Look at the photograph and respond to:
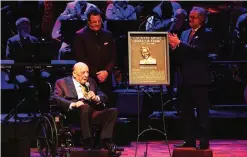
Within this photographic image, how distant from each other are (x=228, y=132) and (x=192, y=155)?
246cm

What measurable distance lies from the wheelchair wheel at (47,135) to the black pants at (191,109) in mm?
1681

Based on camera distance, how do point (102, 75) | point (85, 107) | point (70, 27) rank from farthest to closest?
point (70, 27) < point (102, 75) < point (85, 107)

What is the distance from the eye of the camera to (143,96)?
8.75 metres

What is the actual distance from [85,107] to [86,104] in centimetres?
7

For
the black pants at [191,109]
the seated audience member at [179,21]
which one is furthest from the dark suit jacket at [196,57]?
the seated audience member at [179,21]

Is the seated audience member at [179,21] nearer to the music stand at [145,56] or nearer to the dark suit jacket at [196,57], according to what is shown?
the dark suit jacket at [196,57]

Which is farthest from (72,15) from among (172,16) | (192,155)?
(192,155)

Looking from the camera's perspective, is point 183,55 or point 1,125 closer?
point 183,55

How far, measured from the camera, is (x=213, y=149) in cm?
787

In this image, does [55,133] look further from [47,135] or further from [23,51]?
[23,51]

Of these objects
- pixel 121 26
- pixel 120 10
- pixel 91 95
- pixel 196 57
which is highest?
pixel 120 10

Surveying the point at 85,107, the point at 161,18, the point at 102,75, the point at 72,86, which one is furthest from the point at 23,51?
the point at 161,18

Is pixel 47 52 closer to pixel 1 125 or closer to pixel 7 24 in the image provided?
pixel 1 125

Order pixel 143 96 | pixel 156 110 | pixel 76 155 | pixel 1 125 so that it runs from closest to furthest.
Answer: pixel 76 155, pixel 1 125, pixel 143 96, pixel 156 110
